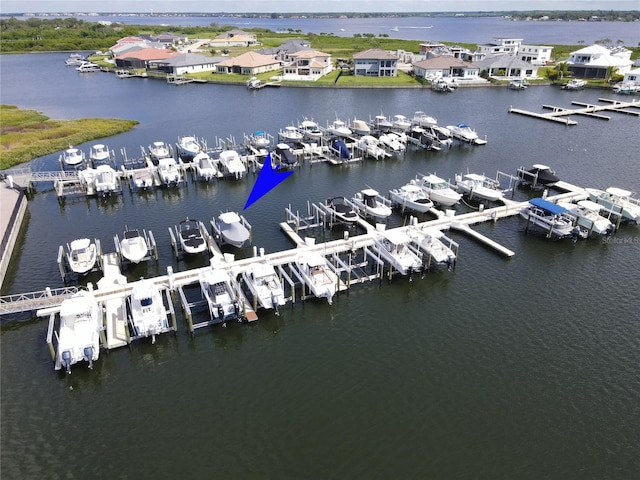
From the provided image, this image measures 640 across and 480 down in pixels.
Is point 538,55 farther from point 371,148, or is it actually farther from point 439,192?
point 439,192

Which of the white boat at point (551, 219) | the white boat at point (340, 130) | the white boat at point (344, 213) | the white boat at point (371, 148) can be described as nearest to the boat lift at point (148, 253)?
the white boat at point (344, 213)

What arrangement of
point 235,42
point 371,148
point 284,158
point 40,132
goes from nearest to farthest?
1. point 284,158
2. point 371,148
3. point 40,132
4. point 235,42

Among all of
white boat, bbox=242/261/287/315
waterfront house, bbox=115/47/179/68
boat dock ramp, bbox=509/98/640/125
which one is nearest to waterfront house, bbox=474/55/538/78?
boat dock ramp, bbox=509/98/640/125

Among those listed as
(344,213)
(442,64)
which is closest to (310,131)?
(344,213)

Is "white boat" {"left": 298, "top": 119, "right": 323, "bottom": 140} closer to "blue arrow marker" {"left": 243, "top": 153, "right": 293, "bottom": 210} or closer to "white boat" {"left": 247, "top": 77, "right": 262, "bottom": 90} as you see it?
"blue arrow marker" {"left": 243, "top": 153, "right": 293, "bottom": 210}

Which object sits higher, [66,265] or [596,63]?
[596,63]

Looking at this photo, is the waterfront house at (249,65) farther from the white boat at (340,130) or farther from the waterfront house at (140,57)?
the white boat at (340,130)
